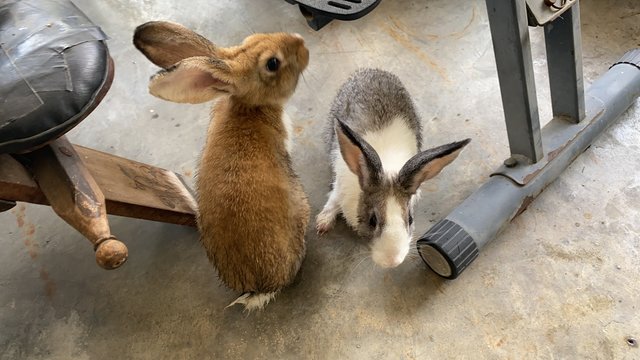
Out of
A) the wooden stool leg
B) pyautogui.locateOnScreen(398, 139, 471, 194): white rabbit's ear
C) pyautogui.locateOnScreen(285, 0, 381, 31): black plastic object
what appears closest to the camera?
pyautogui.locateOnScreen(285, 0, 381, 31): black plastic object

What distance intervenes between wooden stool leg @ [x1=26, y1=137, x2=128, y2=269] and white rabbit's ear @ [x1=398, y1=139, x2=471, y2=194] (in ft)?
2.87

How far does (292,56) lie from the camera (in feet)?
6.26

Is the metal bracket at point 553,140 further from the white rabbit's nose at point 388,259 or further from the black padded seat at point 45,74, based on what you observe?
the black padded seat at point 45,74

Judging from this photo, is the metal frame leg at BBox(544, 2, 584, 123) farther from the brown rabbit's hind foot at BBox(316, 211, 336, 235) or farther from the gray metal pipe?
the brown rabbit's hind foot at BBox(316, 211, 336, 235)

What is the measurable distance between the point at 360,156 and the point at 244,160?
38 centimetres

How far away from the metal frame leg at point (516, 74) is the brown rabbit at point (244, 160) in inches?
27.7

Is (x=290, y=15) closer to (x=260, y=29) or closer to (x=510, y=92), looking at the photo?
(x=260, y=29)

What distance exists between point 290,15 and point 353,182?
4.34ft

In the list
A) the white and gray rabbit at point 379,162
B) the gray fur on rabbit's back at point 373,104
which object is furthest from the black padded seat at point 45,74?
the gray fur on rabbit's back at point 373,104

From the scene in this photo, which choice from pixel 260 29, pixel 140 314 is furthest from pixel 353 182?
pixel 260 29

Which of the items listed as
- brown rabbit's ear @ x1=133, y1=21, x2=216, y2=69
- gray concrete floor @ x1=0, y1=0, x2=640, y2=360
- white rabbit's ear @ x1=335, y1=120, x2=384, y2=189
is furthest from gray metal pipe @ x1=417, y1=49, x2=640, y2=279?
brown rabbit's ear @ x1=133, y1=21, x2=216, y2=69

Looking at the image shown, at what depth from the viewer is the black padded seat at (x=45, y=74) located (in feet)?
4.54

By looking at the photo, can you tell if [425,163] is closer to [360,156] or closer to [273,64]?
[360,156]

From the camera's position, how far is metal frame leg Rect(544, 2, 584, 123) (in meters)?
1.73
